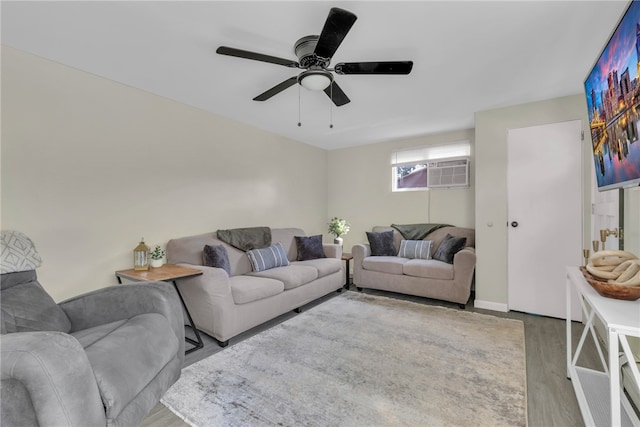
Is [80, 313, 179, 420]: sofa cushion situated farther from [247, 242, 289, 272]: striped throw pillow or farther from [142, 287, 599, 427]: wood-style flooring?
→ [247, 242, 289, 272]: striped throw pillow

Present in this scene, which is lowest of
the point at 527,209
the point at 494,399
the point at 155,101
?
the point at 494,399

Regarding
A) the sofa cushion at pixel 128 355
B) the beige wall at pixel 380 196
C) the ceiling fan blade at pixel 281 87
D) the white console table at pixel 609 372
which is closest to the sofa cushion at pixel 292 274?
the sofa cushion at pixel 128 355

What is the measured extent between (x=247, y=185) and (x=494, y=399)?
335 centimetres

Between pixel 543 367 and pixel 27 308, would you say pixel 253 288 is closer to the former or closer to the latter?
pixel 27 308

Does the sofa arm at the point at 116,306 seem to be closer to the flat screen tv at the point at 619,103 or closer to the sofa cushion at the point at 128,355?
the sofa cushion at the point at 128,355

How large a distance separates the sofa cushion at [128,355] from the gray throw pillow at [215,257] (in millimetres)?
1167

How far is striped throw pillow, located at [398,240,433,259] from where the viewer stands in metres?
3.97

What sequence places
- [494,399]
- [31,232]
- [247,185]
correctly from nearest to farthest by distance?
1. [494,399]
2. [31,232]
3. [247,185]

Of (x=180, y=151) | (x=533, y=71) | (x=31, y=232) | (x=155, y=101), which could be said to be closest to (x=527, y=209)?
(x=533, y=71)

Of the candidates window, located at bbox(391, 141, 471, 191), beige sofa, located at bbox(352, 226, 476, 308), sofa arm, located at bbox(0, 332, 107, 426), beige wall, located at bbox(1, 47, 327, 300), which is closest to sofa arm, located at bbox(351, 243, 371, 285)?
beige sofa, located at bbox(352, 226, 476, 308)

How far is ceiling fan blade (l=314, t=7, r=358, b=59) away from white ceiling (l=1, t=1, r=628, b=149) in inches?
9.6

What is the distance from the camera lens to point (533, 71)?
7.98 ft

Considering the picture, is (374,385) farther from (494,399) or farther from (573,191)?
(573,191)

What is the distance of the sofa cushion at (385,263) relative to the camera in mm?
3756
